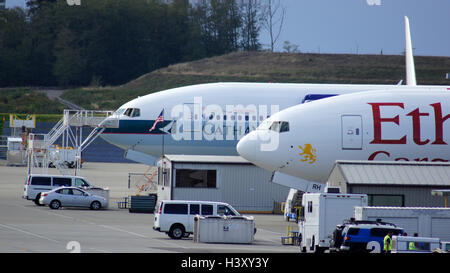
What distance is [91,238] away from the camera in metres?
29.6

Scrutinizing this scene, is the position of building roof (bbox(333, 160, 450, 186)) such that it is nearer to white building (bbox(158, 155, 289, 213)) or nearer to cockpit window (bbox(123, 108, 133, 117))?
white building (bbox(158, 155, 289, 213))

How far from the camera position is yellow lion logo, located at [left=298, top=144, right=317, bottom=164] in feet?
120

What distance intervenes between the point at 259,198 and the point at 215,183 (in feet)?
9.49

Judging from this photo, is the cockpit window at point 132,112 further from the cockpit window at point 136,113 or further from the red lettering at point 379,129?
the red lettering at point 379,129

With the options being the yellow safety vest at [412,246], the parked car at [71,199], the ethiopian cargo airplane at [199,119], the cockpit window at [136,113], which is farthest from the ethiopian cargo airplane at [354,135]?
the yellow safety vest at [412,246]

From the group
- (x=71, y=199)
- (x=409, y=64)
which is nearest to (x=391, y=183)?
(x=71, y=199)

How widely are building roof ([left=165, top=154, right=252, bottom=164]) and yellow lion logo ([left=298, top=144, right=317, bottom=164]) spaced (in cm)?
871

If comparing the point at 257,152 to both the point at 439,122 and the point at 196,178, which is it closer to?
the point at 196,178

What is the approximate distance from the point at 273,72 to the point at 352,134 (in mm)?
100126

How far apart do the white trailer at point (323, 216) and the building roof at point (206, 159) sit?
14545mm

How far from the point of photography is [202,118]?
48.2 metres

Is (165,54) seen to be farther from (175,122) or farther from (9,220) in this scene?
(9,220)

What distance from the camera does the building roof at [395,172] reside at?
33.2m
